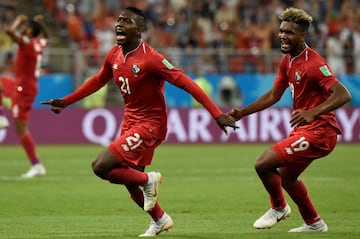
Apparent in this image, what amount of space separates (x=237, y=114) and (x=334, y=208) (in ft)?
10.9

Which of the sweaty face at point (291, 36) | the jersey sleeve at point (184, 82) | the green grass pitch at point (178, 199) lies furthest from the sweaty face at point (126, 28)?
the green grass pitch at point (178, 199)

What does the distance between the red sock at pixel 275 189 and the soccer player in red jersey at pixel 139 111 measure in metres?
1.16

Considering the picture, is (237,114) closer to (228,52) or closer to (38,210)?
(38,210)

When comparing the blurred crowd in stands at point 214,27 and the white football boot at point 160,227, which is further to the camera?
the blurred crowd in stands at point 214,27

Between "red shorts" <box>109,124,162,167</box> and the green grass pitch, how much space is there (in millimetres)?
854

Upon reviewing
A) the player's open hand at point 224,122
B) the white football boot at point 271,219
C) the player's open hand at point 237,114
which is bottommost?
the white football boot at point 271,219

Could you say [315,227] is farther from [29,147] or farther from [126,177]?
[29,147]

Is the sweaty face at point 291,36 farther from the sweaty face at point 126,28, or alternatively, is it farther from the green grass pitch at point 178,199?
the green grass pitch at point 178,199

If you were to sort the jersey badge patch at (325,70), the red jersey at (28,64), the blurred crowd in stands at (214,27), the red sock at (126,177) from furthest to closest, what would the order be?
1. the blurred crowd in stands at (214,27)
2. the red jersey at (28,64)
3. the jersey badge patch at (325,70)
4. the red sock at (126,177)

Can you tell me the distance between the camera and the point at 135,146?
10398 mm

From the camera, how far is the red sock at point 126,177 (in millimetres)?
10242

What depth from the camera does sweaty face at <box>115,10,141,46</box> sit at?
34.5 ft

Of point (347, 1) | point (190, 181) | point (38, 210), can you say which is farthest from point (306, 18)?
point (347, 1)

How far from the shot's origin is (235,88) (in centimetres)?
2780
